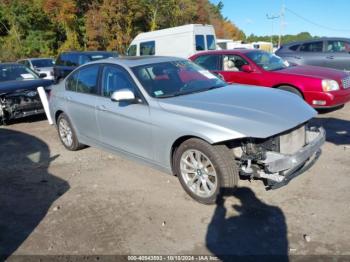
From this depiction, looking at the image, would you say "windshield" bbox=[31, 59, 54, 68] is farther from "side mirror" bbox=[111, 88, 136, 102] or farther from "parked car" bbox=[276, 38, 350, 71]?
"side mirror" bbox=[111, 88, 136, 102]

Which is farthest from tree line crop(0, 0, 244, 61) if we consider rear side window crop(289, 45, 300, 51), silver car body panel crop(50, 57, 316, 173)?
silver car body panel crop(50, 57, 316, 173)

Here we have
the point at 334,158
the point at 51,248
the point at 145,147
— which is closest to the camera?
the point at 51,248

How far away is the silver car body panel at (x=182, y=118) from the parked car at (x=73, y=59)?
1053cm

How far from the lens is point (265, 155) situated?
152 inches

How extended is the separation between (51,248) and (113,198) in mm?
1170

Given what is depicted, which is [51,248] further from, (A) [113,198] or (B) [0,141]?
(B) [0,141]

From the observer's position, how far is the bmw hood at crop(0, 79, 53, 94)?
8.79 meters

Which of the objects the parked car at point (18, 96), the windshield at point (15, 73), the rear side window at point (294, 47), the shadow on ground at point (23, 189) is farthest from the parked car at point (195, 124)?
the rear side window at point (294, 47)

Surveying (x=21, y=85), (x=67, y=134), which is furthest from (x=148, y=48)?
(x=67, y=134)

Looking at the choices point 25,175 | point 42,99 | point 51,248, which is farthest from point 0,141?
point 51,248

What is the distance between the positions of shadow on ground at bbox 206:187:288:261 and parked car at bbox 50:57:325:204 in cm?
29

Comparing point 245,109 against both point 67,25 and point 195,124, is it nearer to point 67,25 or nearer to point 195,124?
point 195,124

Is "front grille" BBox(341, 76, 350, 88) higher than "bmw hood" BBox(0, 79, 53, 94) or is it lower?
lower

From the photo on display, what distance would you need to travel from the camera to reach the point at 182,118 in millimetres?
4133
